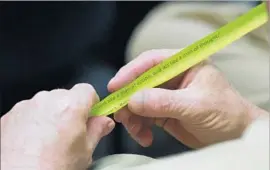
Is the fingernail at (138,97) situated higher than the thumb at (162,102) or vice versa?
the fingernail at (138,97)

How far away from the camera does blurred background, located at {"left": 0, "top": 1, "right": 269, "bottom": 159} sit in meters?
0.92

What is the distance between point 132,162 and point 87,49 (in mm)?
551

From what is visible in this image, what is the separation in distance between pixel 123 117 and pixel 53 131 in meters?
0.10

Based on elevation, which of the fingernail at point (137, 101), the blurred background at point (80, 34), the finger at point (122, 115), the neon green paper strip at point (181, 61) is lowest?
the blurred background at point (80, 34)

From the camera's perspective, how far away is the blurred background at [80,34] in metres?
0.92

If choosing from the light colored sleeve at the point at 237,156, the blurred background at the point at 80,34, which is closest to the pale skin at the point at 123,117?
the light colored sleeve at the point at 237,156

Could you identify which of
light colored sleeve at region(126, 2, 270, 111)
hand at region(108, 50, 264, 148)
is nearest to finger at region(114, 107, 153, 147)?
hand at region(108, 50, 264, 148)

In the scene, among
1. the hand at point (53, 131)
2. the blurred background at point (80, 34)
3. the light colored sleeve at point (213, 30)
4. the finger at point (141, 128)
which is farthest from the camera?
the blurred background at point (80, 34)

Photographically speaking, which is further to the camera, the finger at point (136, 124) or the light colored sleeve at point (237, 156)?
the finger at point (136, 124)

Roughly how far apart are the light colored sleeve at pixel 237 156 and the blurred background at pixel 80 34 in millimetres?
511

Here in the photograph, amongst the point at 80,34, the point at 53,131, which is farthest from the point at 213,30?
the point at 53,131

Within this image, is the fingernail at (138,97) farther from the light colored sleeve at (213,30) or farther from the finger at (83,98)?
the light colored sleeve at (213,30)

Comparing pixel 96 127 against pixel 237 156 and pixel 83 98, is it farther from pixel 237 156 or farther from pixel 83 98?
pixel 237 156

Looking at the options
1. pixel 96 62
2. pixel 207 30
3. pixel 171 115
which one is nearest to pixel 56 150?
pixel 171 115
